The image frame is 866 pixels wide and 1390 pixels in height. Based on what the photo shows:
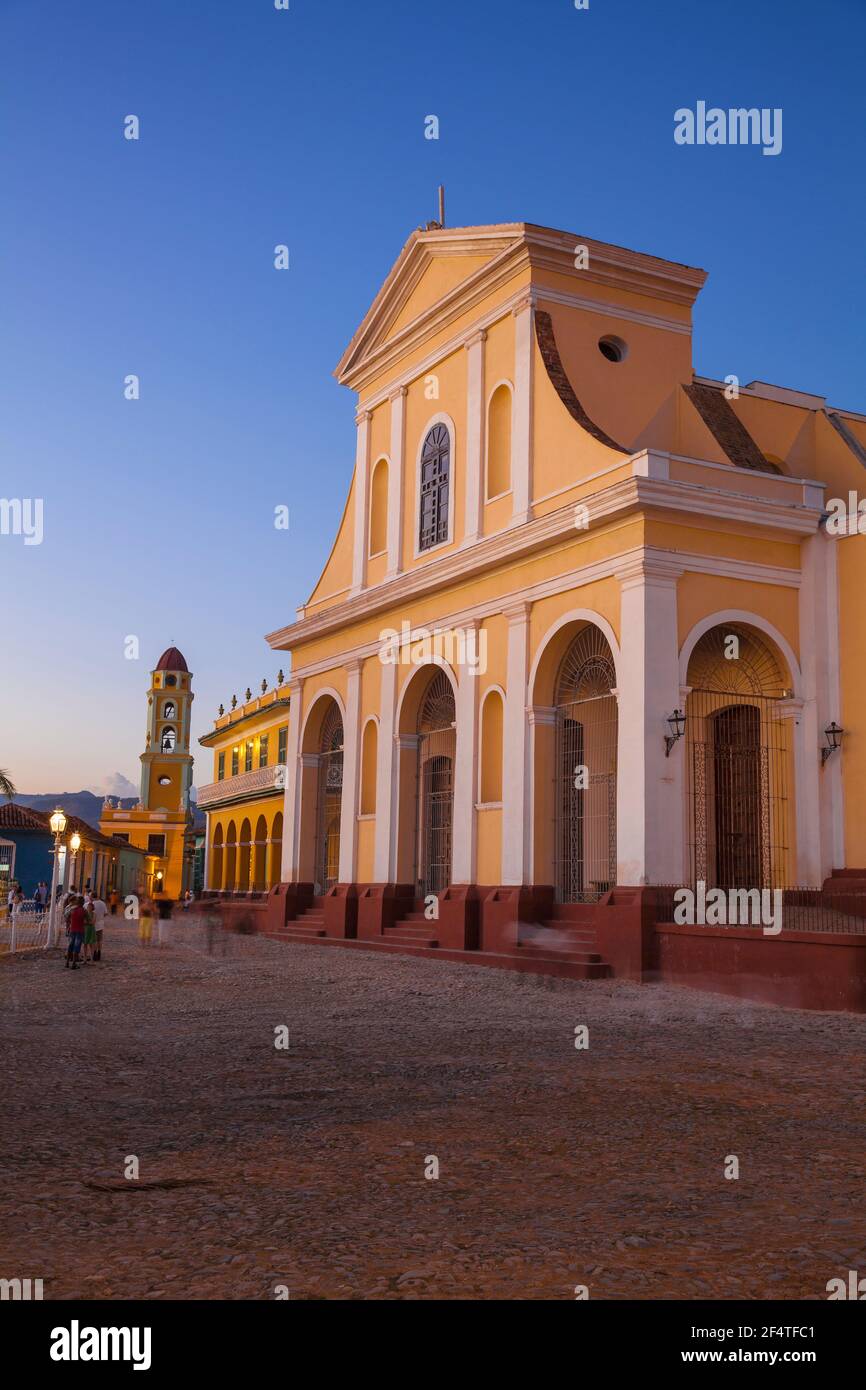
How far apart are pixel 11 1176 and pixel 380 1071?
3.25 metres

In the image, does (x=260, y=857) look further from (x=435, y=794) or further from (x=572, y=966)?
(x=572, y=966)

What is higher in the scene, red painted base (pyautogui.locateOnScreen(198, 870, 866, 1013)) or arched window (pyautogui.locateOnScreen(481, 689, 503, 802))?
arched window (pyautogui.locateOnScreen(481, 689, 503, 802))

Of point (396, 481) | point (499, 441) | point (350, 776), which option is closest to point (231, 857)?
point (350, 776)

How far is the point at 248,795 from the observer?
143 feet

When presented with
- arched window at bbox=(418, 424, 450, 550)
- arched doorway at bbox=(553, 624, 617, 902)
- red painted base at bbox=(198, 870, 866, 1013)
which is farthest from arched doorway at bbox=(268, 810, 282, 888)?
arched doorway at bbox=(553, 624, 617, 902)

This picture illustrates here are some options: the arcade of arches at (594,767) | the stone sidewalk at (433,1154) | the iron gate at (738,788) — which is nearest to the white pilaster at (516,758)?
the arcade of arches at (594,767)

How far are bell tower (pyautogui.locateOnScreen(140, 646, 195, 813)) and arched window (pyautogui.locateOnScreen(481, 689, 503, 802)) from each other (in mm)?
54919

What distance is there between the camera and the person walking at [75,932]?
1720 centimetres

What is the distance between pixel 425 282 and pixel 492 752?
29.5 feet

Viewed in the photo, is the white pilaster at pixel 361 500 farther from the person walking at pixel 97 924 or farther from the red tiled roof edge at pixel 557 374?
the person walking at pixel 97 924

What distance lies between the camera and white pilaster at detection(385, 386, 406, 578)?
75.4 feet

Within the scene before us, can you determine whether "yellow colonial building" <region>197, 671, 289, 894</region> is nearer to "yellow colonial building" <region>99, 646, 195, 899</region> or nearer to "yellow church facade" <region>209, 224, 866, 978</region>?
"yellow church facade" <region>209, 224, 866, 978</region>

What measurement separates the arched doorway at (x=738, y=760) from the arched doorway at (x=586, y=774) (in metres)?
1.38

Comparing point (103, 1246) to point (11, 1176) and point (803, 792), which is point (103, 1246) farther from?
point (803, 792)
